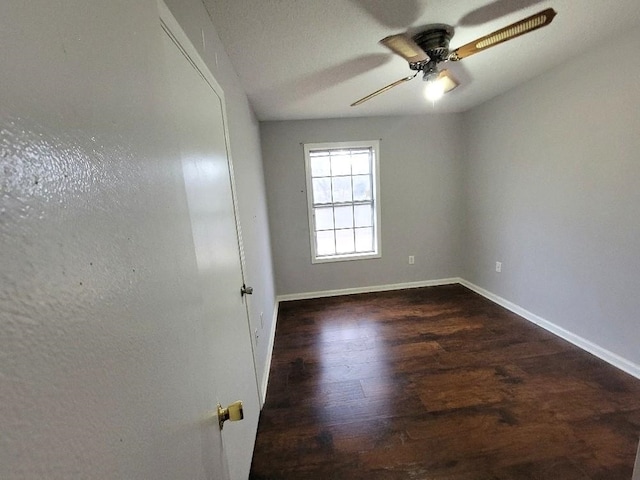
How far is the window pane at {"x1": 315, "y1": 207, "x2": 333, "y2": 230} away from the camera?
152 inches

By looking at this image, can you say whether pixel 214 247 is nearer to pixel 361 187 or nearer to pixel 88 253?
pixel 88 253

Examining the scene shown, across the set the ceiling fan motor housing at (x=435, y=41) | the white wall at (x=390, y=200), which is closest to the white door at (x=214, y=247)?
the ceiling fan motor housing at (x=435, y=41)

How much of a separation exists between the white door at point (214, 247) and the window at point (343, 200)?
2.29 meters

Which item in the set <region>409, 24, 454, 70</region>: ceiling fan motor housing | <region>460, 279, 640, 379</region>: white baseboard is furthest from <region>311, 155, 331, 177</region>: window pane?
<region>460, 279, 640, 379</region>: white baseboard

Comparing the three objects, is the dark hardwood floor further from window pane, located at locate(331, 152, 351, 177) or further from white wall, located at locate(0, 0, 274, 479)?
window pane, located at locate(331, 152, 351, 177)

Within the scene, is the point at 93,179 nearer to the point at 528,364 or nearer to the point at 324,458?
the point at 324,458

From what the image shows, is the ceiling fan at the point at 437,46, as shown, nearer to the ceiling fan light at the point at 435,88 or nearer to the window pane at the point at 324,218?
the ceiling fan light at the point at 435,88

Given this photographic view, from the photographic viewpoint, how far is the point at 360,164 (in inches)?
150

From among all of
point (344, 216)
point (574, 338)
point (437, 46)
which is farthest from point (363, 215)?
point (574, 338)

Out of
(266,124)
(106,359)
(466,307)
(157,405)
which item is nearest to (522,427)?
(466,307)

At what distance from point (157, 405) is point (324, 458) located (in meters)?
1.42

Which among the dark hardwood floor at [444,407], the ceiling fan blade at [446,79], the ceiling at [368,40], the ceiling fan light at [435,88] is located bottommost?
the dark hardwood floor at [444,407]

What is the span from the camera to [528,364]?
7.20 ft

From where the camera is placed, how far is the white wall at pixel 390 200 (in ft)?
11.8
